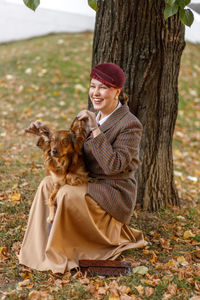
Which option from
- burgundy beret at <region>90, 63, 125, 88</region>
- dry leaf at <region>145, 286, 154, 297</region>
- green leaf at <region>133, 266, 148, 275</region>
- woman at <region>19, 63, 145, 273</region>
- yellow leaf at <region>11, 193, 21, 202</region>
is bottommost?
yellow leaf at <region>11, 193, 21, 202</region>

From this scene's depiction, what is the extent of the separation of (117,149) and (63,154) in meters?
0.47

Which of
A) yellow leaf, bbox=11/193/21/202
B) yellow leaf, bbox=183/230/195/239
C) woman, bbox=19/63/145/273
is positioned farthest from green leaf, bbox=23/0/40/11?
yellow leaf, bbox=183/230/195/239

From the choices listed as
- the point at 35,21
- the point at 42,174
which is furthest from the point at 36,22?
the point at 42,174

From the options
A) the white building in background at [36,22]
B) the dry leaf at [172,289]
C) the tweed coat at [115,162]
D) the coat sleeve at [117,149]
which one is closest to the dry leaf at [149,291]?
the dry leaf at [172,289]

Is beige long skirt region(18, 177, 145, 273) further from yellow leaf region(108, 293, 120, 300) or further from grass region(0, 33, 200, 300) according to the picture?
yellow leaf region(108, 293, 120, 300)

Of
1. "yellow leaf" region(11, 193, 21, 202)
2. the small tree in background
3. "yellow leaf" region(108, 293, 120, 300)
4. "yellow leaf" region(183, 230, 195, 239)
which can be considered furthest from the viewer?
"yellow leaf" region(11, 193, 21, 202)

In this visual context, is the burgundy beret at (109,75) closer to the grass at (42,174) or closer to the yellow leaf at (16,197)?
the grass at (42,174)

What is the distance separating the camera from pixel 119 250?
338 cm

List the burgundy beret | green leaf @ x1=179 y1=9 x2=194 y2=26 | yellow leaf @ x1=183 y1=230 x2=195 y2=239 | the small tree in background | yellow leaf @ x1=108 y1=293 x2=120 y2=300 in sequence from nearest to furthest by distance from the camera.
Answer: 1. green leaf @ x1=179 y1=9 x2=194 y2=26
2. yellow leaf @ x1=108 y1=293 x2=120 y2=300
3. the burgundy beret
4. the small tree in background
5. yellow leaf @ x1=183 y1=230 x2=195 y2=239

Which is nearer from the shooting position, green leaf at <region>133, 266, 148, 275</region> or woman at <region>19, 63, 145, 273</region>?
woman at <region>19, 63, 145, 273</region>

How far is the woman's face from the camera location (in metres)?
3.08

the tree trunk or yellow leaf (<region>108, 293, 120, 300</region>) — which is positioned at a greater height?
the tree trunk

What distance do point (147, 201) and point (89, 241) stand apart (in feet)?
4.18

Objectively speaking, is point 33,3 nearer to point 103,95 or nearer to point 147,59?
point 103,95
